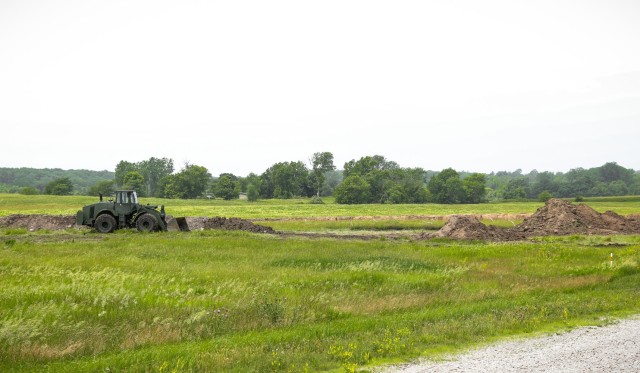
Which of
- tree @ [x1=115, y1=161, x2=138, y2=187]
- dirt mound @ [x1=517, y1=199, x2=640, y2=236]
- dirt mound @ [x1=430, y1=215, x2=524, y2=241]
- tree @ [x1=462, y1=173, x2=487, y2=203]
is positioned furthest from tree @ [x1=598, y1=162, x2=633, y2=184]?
dirt mound @ [x1=430, y1=215, x2=524, y2=241]

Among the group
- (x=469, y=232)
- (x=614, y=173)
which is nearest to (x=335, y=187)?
(x=469, y=232)

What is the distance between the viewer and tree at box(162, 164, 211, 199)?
128250mm

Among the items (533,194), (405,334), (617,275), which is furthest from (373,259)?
(533,194)

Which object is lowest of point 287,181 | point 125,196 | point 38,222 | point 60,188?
point 38,222

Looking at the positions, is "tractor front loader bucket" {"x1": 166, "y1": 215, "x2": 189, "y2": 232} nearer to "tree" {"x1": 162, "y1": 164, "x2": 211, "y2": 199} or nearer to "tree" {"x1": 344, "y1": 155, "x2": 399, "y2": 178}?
"tree" {"x1": 162, "y1": 164, "x2": 211, "y2": 199}

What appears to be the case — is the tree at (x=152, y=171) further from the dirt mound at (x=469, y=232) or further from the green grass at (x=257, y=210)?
the dirt mound at (x=469, y=232)

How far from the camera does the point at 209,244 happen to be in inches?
1003

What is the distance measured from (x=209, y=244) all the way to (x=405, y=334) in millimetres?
16796

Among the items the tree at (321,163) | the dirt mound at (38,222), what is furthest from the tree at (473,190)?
the dirt mound at (38,222)

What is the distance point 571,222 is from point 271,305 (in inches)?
1449

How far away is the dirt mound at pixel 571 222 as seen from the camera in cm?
3984

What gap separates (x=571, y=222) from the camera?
4100cm

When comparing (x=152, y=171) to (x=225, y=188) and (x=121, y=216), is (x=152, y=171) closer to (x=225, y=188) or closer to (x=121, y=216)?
(x=225, y=188)

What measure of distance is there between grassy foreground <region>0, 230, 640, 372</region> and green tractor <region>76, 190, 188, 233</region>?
359 inches
